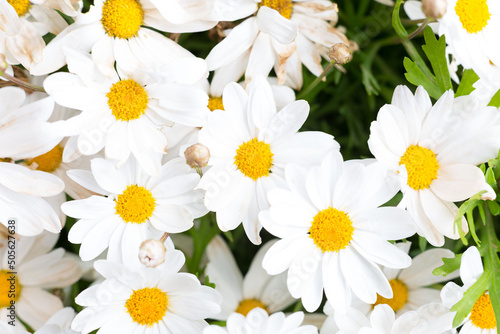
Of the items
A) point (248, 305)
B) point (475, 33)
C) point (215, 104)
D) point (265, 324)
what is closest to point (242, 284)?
point (248, 305)

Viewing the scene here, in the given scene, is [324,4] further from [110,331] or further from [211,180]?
[110,331]

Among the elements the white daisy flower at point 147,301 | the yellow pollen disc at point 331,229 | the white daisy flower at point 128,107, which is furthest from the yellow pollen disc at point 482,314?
the white daisy flower at point 128,107

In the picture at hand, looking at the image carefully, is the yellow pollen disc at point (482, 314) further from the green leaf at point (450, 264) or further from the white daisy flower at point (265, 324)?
the white daisy flower at point (265, 324)

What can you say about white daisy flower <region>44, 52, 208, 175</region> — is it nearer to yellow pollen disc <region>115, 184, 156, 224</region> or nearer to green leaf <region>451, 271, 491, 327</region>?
yellow pollen disc <region>115, 184, 156, 224</region>

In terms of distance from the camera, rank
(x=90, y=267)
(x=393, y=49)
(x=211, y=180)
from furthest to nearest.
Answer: (x=393, y=49) < (x=90, y=267) < (x=211, y=180)

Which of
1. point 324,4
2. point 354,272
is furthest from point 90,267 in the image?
point 324,4

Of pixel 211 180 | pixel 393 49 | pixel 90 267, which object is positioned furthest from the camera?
pixel 393 49
